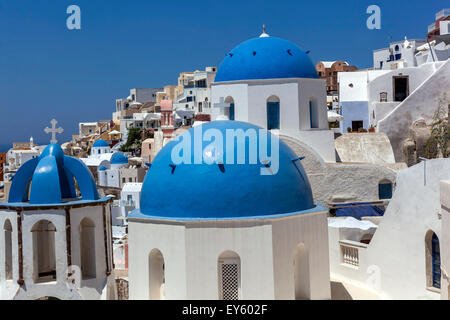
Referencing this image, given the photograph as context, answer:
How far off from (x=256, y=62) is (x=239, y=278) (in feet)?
33.1

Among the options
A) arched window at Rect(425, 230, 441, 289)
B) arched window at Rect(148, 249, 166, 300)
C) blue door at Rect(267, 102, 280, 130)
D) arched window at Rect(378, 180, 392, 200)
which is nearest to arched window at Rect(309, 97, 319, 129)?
blue door at Rect(267, 102, 280, 130)

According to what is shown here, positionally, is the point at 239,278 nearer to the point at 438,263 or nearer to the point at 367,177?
the point at 438,263

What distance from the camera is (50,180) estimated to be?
1211 cm

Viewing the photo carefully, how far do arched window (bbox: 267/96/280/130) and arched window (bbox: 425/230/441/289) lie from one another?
26.8 feet

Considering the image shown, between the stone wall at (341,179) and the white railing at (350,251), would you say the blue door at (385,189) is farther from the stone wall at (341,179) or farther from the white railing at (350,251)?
the white railing at (350,251)

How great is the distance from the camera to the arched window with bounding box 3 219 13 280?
12.4 metres

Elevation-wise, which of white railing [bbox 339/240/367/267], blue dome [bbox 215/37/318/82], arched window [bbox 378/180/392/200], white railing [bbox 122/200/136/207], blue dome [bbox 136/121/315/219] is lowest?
white railing [bbox 122/200/136/207]

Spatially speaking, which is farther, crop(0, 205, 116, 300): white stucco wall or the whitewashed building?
crop(0, 205, 116, 300): white stucco wall

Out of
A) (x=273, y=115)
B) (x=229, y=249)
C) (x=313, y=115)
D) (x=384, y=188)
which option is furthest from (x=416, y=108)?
(x=229, y=249)

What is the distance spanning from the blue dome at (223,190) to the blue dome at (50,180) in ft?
6.49

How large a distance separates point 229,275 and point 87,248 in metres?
3.98

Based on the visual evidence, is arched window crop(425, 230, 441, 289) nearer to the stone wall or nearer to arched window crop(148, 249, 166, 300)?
arched window crop(148, 249, 166, 300)

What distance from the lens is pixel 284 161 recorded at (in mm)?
11367
